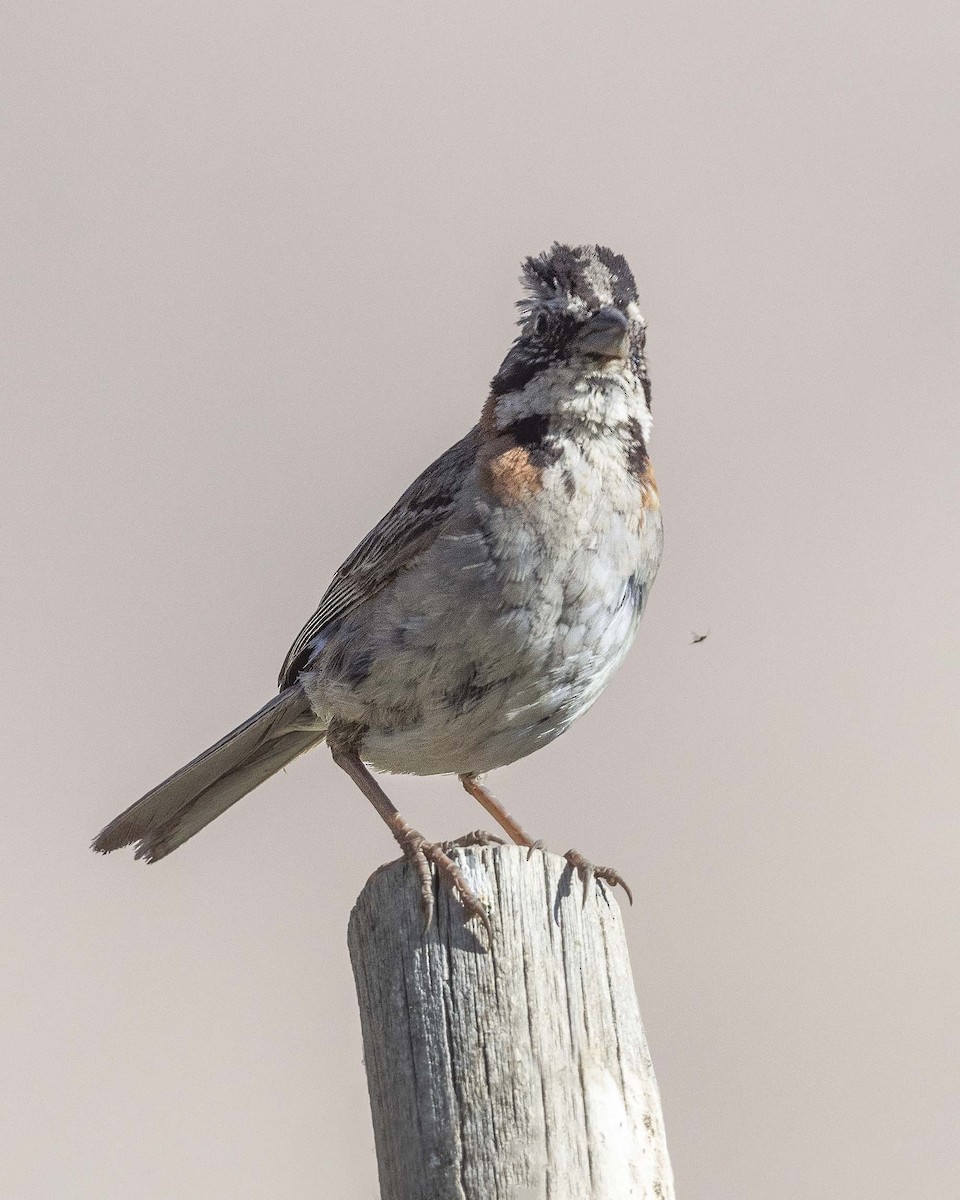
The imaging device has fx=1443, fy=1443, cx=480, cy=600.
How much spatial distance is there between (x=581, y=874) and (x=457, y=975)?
451 mm

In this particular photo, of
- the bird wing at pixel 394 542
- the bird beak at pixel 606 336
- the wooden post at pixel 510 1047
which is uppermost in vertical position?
the bird beak at pixel 606 336

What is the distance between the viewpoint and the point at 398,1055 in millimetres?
3648

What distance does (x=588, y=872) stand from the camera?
3902mm

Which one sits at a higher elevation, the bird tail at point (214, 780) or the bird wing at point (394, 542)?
the bird wing at point (394, 542)

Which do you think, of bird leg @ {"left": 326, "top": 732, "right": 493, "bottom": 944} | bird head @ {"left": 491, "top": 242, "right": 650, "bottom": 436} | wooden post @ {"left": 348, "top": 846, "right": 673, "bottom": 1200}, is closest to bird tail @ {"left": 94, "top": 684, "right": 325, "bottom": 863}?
bird leg @ {"left": 326, "top": 732, "right": 493, "bottom": 944}

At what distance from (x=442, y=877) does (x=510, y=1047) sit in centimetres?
50

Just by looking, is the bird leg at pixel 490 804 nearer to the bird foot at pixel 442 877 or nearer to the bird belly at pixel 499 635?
the bird belly at pixel 499 635

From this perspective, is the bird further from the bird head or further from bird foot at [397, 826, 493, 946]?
bird foot at [397, 826, 493, 946]

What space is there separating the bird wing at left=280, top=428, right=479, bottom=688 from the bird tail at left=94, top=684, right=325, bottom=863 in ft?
0.61

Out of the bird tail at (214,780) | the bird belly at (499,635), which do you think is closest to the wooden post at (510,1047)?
the bird belly at (499,635)

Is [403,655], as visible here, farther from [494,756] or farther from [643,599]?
[643,599]

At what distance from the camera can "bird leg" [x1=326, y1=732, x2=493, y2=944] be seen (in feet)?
12.3

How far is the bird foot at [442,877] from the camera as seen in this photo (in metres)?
3.74

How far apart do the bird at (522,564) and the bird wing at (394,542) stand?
12mm
